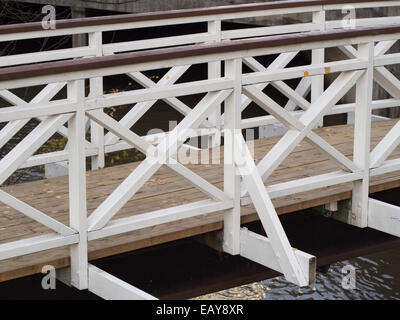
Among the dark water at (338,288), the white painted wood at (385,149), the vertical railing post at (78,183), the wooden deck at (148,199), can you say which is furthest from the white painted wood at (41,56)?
the dark water at (338,288)

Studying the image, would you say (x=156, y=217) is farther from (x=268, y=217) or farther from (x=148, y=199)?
(x=148, y=199)

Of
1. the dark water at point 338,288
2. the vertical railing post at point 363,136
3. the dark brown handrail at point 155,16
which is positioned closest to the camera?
the vertical railing post at point 363,136

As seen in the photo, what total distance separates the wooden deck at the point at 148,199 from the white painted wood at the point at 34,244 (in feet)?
0.37

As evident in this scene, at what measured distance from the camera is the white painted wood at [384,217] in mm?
5719

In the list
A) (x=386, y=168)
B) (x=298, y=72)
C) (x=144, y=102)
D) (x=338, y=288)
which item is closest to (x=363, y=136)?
(x=386, y=168)

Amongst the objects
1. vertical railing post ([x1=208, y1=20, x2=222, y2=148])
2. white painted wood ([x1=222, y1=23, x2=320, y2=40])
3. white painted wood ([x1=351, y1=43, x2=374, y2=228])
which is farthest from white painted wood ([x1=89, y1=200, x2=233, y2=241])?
white painted wood ([x1=222, y1=23, x2=320, y2=40])

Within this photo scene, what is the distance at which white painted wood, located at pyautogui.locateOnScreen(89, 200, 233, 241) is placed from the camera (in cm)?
480

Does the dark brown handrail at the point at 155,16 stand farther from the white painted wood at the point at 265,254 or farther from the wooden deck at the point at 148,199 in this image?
the white painted wood at the point at 265,254

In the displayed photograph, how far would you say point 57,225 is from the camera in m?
4.62

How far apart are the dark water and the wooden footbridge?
264 centimetres

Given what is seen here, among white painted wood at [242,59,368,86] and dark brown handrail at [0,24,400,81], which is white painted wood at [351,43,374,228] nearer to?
white painted wood at [242,59,368,86]
